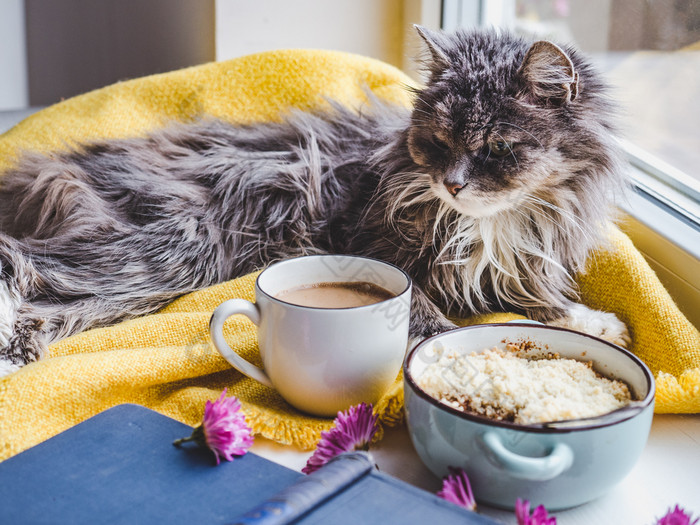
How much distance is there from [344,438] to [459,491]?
6.2 inches

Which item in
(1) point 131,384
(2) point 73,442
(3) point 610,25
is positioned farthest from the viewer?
(3) point 610,25

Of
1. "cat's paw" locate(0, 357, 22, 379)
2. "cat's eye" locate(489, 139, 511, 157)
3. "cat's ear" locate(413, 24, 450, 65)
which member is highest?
"cat's ear" locate(413, 24, 450, 65)

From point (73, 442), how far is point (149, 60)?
2049 millimetres

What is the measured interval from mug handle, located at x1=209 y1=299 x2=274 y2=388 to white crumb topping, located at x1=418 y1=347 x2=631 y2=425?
0.84ft

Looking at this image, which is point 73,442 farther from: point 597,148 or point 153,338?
point 597,148

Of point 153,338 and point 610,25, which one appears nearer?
point 153,338

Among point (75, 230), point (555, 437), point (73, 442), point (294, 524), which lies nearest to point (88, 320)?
point (75, 230)

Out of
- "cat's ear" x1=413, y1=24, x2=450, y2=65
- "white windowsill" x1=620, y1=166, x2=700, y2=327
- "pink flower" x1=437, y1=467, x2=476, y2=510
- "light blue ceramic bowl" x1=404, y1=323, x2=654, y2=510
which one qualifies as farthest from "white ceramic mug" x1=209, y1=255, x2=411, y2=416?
"white windowsill" x1=620, y1=166, x2=700, y2=327

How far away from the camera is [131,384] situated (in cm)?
96

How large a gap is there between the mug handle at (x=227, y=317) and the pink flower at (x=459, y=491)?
0.34 metres

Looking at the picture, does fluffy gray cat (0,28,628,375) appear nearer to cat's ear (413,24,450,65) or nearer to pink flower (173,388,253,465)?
cat's ear (413,24,450,65)

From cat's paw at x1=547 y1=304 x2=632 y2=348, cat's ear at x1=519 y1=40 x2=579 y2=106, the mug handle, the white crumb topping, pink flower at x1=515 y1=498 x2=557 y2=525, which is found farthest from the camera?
cat's paw at x1=547 y1=304 x2=632 y2=348

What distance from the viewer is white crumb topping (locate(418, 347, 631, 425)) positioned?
75cm

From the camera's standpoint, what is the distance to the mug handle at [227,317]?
35.1 inches
